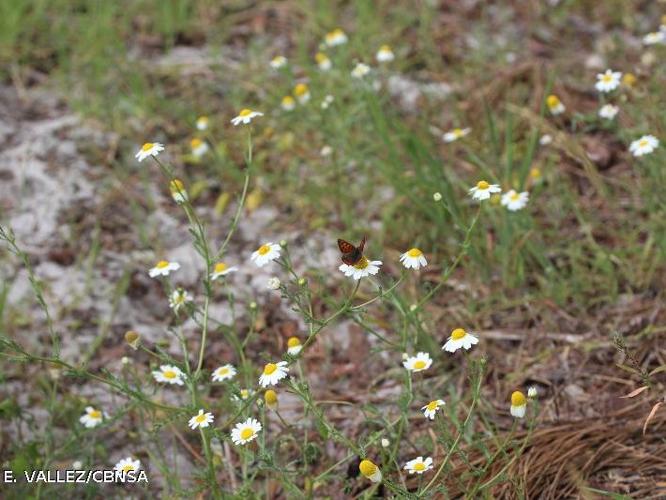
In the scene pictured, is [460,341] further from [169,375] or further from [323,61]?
[323,61]

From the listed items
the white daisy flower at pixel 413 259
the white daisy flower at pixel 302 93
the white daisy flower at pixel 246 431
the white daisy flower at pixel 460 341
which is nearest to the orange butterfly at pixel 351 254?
the white daisy flower at pixel 413 259

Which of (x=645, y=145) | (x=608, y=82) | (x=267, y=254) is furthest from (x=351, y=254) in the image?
(x=608, y=82)

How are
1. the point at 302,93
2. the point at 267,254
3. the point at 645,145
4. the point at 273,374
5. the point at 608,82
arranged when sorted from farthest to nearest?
1. the point at 302,93
2. the point at 608,82
3. the point at 645,145
4. the point at 267,254
5. the point at 273,374

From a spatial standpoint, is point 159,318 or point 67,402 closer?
point 67,402

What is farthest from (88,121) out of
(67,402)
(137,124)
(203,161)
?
(67,402)

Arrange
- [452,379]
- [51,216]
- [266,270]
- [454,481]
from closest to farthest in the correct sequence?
[454,481] → [452,379] → [266,270] → [51,216]

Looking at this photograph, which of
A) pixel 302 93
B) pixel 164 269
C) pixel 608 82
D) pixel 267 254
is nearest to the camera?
pixel 267 254

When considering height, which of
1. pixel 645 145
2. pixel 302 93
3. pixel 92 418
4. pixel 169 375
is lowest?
pixel 92 418

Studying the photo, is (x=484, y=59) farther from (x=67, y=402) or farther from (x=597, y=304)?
(x=67, y=402)
